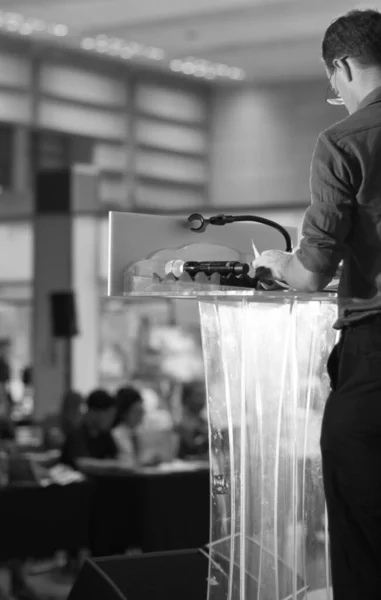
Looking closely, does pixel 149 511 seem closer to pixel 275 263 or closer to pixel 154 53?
pixel 275 263

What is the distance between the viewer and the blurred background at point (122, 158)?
954 centimetres

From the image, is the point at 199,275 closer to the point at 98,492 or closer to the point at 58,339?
the point at 98,492

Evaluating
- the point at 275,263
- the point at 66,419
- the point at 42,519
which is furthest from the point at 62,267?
the point at 275,263

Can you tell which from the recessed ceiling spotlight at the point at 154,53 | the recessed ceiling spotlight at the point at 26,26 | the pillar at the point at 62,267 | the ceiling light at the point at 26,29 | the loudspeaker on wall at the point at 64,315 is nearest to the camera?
the recessed ceiling spotlight at the point at 26,26

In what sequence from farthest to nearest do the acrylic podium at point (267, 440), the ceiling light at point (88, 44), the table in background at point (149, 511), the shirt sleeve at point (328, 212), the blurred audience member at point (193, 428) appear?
1. the ceiling light at point (88, 44)
2. the blurred audience member at point (193, 428)
3. the table in background at point (149, 511)
4. the acrylic podium at point (267, 440)
5. the shirt sleeve at point (328, 212)

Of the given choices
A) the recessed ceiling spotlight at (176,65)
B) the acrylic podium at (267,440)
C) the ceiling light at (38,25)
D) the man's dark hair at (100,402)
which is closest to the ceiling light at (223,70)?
the recessed ceiling spotlight at (176,65)

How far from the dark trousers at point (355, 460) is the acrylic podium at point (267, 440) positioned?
1.00 ft

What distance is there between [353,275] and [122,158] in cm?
896

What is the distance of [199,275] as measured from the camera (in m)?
2.01

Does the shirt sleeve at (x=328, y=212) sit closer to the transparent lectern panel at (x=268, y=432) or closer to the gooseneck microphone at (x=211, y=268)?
the gooseneck microphone at (x=211, y=268)

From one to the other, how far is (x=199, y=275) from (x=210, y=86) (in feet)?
31.1

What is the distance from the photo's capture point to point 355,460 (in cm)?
173

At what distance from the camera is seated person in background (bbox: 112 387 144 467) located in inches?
267

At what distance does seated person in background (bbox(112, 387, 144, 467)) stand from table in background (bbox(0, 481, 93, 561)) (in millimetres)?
1079
